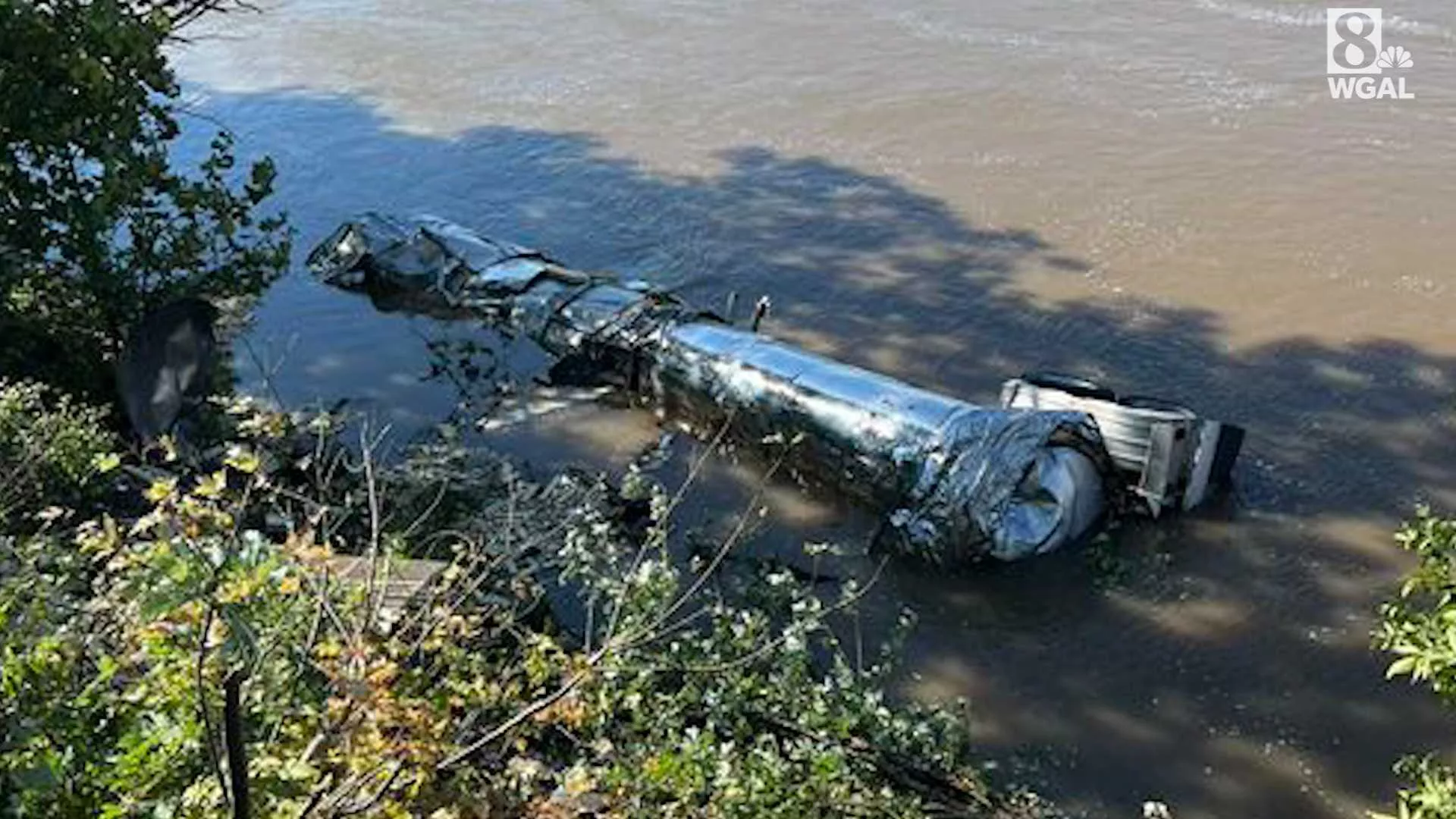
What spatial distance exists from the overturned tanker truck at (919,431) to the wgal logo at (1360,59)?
6.00 meters

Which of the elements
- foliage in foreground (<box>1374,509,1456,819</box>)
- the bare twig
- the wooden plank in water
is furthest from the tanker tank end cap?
the bare twig

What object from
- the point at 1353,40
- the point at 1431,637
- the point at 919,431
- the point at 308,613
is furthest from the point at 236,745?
the point at 1353,40

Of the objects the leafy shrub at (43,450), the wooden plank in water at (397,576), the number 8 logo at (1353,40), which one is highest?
the number 8 logo at (1353,40)

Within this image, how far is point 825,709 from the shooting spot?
4.83 meters

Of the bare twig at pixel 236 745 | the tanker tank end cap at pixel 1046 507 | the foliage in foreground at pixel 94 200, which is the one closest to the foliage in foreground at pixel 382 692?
the bare twig at pixel 236 745

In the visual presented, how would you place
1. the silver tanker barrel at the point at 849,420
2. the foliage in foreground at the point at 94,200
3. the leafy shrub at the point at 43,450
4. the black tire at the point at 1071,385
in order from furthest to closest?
1. the black tire at the point at 1071,385
2. the silver tanker barrel at the point at 849,420
3. the foliage in foreground at the point at 94,200
4. the leafy shrub at the point at 43,450

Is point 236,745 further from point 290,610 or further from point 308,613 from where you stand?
point 308,613

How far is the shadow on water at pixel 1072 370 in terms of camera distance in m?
6.04

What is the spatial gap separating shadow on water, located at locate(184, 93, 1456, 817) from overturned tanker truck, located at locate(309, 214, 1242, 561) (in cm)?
28

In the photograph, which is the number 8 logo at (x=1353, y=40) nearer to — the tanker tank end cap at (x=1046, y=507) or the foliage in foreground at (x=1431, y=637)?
the tanker tank end cap at (x=1046, y=507)

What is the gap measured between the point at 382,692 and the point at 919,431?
417 cm

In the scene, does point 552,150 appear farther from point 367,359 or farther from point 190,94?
point 190,94

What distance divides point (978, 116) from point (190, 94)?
8.65 m

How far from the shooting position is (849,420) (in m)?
7.35
